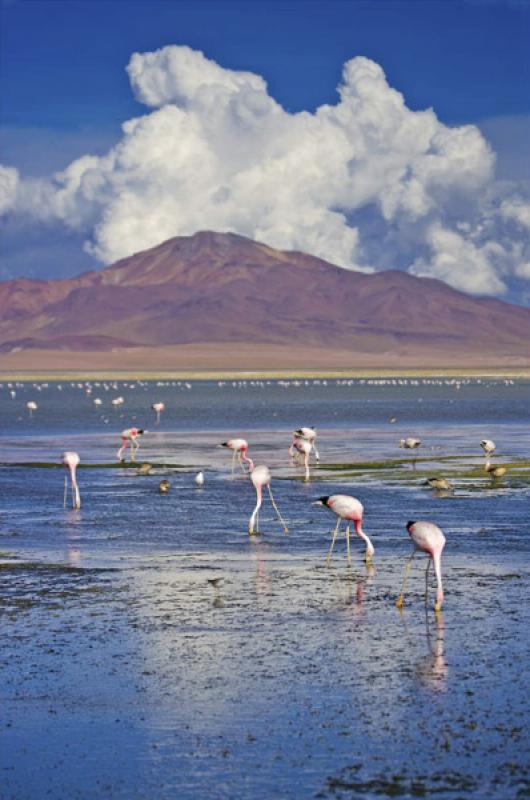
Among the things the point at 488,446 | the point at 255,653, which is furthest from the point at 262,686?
the point at 488,446

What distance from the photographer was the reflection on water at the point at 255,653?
34.2 feet

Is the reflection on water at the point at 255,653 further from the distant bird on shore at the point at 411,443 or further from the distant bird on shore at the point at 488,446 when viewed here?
the distant bird on shore at the point at 411,443

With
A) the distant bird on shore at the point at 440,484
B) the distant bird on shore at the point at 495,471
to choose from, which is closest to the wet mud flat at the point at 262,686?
the distant bird on shore at the point at 440,484

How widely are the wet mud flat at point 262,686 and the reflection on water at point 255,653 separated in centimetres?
3

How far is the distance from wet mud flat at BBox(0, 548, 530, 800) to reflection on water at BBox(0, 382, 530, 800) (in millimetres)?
26

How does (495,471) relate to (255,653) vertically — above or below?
above

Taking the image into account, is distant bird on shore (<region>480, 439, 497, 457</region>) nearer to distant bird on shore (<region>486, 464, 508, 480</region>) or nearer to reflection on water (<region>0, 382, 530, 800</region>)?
distant bird on shore (<region>486, 464, 508, 480</region>)

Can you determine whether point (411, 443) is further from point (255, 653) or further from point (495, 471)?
point (255, 653)

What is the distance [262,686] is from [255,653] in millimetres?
1216

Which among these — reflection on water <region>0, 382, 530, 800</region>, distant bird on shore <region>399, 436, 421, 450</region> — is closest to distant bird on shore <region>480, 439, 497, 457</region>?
distant bird on shore <region>399, 436, 421, 450</region>

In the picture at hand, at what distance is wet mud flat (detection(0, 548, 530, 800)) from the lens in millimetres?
10289

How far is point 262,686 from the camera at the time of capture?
1263 cm

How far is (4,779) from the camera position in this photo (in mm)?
10266

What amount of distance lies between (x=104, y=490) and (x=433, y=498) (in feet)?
24.5
